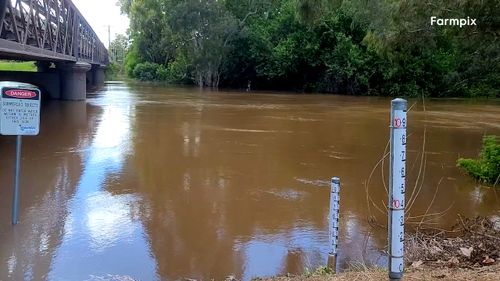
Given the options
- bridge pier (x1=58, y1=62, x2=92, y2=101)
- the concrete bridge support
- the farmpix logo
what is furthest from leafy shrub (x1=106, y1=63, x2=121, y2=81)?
the farmpix logo

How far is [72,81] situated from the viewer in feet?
84.4

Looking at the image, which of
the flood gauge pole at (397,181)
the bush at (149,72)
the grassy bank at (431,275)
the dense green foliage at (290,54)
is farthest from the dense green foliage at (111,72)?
the flood gauge pole at (397,181)

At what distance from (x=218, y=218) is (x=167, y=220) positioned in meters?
0.68

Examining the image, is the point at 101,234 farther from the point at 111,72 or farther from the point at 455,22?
the point at 111,72

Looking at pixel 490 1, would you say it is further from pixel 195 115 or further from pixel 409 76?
pixel 409 76

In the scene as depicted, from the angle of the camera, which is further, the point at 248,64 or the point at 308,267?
the point at 248,64

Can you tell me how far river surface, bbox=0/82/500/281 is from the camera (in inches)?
220

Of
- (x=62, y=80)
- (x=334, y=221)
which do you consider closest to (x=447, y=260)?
(x=334, y=221)

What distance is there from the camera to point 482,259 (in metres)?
4.63

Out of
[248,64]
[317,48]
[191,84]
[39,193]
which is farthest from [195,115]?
[191,84]

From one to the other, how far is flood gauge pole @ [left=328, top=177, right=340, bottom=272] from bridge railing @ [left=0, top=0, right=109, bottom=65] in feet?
28.3

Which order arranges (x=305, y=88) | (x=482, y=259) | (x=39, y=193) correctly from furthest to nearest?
1. (x=305, y=88)
2. (x=39, y=193)
3. (x=482, y=259)

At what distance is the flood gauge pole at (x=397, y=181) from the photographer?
3.26 m

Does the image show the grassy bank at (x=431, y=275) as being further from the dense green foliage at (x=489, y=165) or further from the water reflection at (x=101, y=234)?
the dense green foliage at (x=489, y=165)
